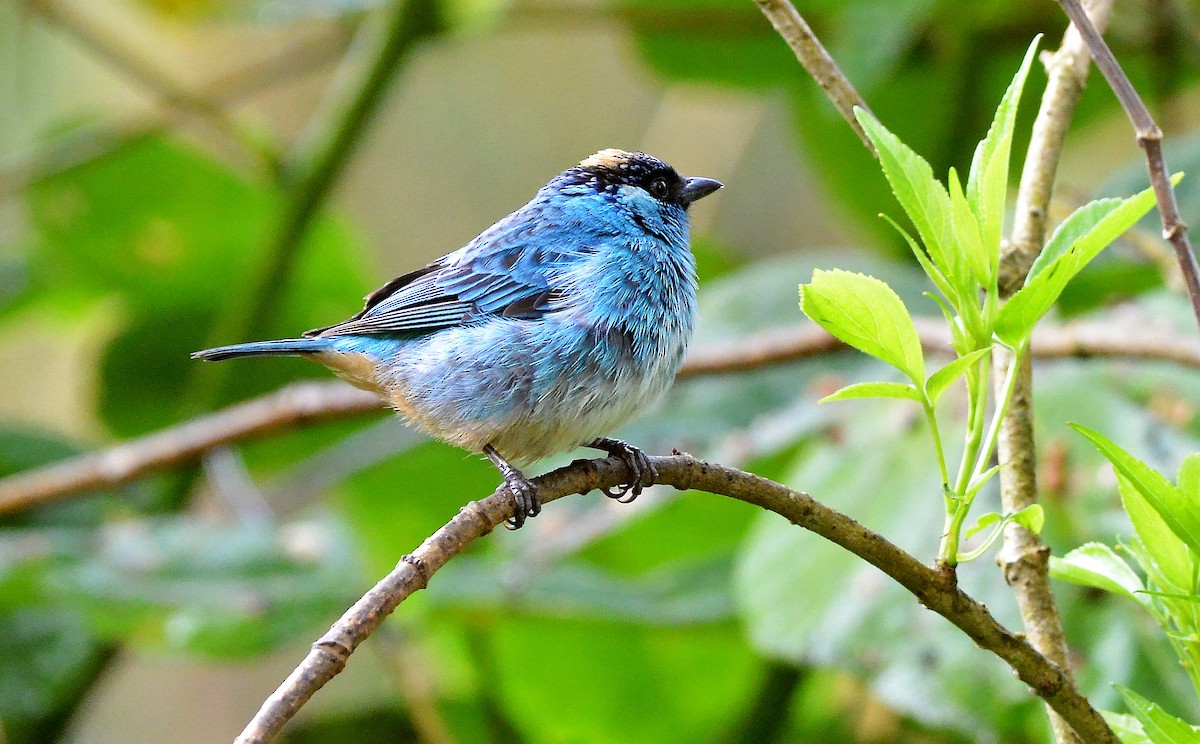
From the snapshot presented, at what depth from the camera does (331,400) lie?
3.22 metres

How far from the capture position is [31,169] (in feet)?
15.6

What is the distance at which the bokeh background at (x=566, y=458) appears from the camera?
9.56 feet

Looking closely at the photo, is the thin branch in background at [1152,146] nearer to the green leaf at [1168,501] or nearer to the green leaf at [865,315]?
the green leaf at [1168,501]

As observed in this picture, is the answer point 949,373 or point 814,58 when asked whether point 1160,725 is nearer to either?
point 949,373

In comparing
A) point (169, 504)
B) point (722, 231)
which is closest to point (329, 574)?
point (169, 504)

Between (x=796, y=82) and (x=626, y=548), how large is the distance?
2.02 metres

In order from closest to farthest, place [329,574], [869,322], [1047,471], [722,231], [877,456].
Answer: [869,322] → [1047,471] → [877,456] → [329,574] → [722,231]

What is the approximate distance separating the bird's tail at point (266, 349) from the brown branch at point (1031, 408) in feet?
4.49

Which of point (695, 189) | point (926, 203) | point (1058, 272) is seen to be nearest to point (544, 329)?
point (695, 189)

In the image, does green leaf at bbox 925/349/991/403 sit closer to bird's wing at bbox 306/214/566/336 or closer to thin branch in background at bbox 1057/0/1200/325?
thin branch in background at bbox 1057/0/1200/325

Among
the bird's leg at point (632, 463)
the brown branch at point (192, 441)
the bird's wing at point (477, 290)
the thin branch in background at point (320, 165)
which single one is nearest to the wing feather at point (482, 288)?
the bird's wing at point (477, 290)

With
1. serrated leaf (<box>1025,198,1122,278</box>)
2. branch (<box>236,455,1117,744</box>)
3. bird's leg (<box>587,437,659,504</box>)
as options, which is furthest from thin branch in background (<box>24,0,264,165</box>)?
serrated leaf (<box>1025,198,1122,278</box>)

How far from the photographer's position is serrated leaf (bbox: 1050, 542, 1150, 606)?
1332 mm

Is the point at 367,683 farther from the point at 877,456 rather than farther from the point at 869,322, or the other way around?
the point at 869,322
